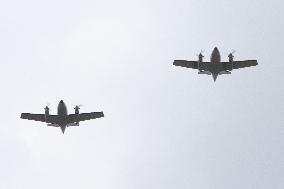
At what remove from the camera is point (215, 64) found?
143m

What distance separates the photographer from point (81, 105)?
146 meters

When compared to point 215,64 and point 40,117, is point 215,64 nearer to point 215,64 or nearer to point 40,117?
point 215,64

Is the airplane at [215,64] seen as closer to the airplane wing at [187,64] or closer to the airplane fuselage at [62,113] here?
the airplane wing at [187,64]

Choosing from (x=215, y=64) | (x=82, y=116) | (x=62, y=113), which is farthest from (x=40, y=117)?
(x=215, y=64)

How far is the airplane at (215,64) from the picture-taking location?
141625 millimetres

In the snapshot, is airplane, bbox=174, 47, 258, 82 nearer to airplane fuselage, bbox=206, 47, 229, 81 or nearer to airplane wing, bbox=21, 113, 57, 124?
airplane fuselage, bbox=206, 47, 229, 81

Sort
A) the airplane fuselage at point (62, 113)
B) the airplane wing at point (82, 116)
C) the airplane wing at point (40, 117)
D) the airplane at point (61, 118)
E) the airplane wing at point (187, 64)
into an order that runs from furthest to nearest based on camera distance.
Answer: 1. the airplane wing at point (82, 116)
2. the airplane wing at point (187, 64)
3. the airplane wing at point (40, 117)
4. the airplane at point (61, 118)
5. the airplane fuselage at point (62, 113)

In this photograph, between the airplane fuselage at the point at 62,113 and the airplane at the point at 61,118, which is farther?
the airplane at the point at 61,118

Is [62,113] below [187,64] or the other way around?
below

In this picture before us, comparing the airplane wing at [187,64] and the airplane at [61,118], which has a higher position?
the airplane wing at [187,64]

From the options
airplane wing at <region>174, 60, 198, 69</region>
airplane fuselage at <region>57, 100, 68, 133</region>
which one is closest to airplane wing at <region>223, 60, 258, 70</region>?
airplane wing at <region>174, 60, 198, 69</region>

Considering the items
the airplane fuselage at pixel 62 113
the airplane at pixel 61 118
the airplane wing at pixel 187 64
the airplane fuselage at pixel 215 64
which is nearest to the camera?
the airplane fuselage at pixel 215 64

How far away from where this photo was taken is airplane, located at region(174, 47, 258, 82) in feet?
465

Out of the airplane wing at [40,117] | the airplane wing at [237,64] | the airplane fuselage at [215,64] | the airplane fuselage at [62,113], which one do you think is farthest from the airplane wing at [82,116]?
the airplane wing at [237,64]
